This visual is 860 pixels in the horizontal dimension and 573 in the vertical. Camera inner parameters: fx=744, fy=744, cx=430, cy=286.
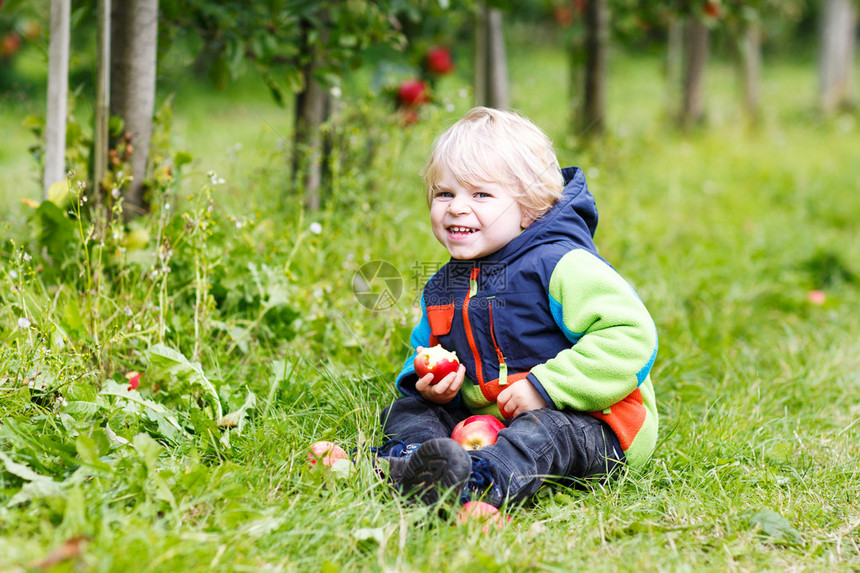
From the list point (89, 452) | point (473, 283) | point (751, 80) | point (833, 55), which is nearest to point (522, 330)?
point (473, 283)

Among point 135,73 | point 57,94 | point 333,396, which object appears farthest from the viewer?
point 135,73

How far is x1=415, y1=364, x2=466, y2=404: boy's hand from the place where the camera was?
6.66 ft

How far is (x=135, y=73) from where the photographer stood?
2811 mm

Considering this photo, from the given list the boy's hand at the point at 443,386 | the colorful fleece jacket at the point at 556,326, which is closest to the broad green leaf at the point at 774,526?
the colorful fleece jacket at the point at 556,326

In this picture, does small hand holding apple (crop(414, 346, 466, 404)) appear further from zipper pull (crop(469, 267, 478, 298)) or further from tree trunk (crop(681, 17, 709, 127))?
tree trunk (crop(681, 17, 709, 127))

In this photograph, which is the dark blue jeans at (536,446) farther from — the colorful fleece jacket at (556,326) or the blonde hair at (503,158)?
the blonde hair at (503,158)

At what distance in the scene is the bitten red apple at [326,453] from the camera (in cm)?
187

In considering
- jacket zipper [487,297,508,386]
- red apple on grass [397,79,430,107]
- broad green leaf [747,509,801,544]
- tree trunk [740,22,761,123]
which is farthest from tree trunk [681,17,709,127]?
broad green leaf [747,509,801,544]

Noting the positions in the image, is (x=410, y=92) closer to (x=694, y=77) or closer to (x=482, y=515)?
(x=482, y=515)

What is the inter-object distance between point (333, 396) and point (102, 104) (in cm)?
143

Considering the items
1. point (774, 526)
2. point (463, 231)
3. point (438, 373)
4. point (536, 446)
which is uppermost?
point (463, 231)

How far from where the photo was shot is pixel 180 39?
3.37m

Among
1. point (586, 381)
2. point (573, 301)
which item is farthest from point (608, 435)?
point (573, 301)

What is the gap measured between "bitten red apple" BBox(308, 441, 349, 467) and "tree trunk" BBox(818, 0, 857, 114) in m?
8.79
